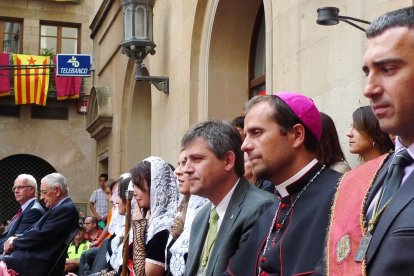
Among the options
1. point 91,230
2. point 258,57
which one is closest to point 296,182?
point 258,57

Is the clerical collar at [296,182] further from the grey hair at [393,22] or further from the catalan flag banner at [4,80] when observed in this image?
the catalan flag banner at [4,80]

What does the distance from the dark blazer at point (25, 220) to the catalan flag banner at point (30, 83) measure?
16.2 metres

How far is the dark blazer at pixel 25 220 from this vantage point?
8641 mm

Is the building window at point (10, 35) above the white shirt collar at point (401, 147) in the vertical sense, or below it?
above

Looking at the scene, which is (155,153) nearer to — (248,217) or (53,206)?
(53,206)

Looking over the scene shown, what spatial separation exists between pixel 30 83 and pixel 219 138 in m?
21.4

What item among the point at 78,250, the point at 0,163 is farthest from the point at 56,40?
the point at 78,250

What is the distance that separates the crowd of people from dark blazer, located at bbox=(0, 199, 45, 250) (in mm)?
2250

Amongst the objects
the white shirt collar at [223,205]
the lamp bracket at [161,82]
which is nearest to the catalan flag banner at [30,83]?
the lamp bracket at [161,82]

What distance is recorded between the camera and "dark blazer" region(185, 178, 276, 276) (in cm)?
377

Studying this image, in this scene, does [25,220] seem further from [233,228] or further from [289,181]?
[289,181]

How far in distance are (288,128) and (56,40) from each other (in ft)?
78.0

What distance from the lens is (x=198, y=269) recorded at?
13.6ft

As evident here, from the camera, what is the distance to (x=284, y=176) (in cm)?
323
